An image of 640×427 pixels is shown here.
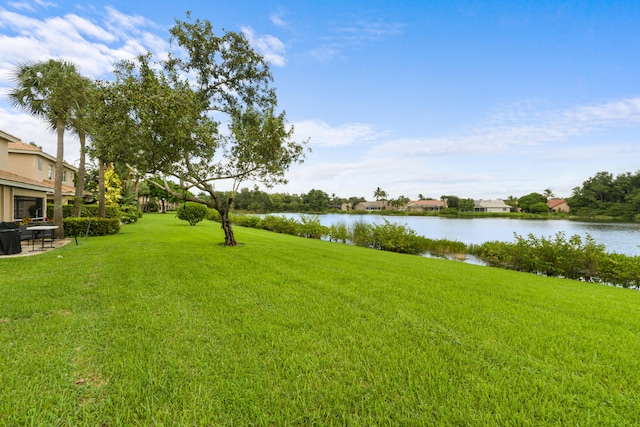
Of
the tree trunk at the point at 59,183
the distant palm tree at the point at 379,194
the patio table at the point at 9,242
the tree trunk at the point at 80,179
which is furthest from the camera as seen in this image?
the distant palm tree at the point at 379,194

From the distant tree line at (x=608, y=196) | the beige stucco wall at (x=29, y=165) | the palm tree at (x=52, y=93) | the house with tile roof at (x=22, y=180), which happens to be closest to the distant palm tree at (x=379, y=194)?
the distant tree line at (x=608, y=196)

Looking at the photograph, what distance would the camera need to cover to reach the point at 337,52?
13.2m

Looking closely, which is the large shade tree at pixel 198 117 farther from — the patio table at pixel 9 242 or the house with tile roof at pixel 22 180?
the house with tile roof at pixel 22 180

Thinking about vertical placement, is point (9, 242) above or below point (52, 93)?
below

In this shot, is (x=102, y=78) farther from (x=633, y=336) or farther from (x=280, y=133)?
(x=633, y=336)

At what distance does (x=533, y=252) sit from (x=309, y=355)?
995cm

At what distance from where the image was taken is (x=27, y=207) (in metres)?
14.5

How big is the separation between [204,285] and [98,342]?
6.85ft

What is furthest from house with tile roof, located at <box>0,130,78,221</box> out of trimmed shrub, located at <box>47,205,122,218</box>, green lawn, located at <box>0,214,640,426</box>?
green lawn, located at <box>0,214,640,426</box>

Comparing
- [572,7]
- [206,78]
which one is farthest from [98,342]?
[572,7]

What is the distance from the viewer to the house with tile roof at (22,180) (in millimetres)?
12266

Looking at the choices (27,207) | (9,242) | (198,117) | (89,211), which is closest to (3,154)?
(27,207)

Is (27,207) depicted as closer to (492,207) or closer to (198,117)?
(198,117)

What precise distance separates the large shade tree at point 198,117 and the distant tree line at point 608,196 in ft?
171
